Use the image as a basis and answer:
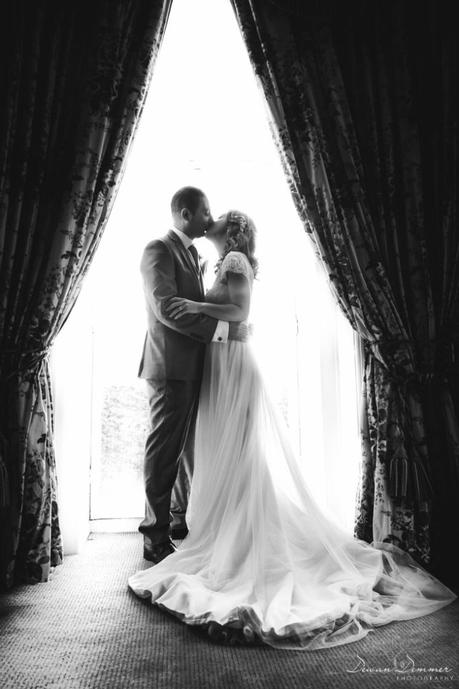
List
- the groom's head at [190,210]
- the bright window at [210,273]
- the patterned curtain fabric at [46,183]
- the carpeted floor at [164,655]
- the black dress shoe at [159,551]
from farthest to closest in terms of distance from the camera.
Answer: the bright window at [210,273] < the groom's head at [190,210] < the black dress shoe at [159,551] < the patterned curtain fabric at [46,183] < the carpeted floor at [164,655]

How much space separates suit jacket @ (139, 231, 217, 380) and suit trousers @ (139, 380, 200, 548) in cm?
7

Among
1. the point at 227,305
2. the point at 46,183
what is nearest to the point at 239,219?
the point at 227,305

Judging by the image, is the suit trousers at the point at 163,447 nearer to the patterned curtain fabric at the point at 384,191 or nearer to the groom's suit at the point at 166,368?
the groom's suit at the point at 166,368

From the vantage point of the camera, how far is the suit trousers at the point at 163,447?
210 centimetres

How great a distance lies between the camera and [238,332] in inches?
88.3

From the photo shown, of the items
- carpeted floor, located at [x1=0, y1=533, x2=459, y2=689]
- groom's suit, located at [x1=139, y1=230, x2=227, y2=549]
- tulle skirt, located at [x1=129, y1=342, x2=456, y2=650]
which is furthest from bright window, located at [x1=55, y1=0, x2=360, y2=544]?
carpeted floor, located at [x1=0, y1=533, x2=459, y2=689]

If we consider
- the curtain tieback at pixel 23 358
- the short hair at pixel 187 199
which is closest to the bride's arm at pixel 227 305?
the short hair at pixel 187 199

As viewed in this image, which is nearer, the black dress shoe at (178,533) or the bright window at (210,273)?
the black dress shoe at (178,533)

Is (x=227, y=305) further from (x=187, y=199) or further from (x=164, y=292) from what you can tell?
(x=187, y=199)

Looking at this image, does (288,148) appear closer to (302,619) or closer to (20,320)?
(20,320)

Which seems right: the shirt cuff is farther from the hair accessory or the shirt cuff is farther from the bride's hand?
the hair accessory

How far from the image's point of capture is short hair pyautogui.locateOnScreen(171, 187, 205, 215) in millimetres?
2330

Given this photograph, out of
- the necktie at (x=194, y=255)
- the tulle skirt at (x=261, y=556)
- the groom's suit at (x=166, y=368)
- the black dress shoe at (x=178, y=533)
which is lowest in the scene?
the black dress shoe at (x=178, y=533)

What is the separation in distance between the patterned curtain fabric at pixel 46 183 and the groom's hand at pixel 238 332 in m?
0.69
